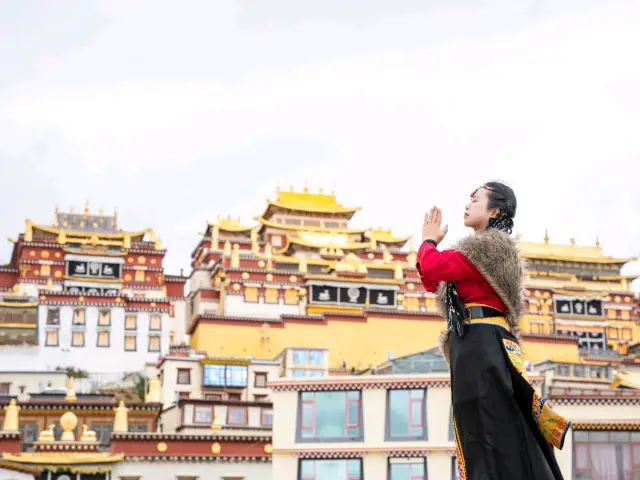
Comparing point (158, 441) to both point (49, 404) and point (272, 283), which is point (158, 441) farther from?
point (272, 283)

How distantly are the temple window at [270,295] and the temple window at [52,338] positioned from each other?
11413 mm

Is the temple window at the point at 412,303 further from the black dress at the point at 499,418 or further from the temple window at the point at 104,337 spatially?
the black dress at the point at 499,418

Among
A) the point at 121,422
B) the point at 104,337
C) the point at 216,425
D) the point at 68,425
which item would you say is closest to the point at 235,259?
the point at 104,337

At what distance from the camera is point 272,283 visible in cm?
5825

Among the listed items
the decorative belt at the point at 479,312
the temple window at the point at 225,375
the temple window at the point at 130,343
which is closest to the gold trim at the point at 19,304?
the temple window at the point at 130,343

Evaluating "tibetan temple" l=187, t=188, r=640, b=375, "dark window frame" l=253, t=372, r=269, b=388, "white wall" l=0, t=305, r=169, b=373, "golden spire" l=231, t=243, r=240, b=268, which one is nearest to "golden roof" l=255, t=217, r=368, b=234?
"tibetan temple" l=187, t=188, r=640, b=375

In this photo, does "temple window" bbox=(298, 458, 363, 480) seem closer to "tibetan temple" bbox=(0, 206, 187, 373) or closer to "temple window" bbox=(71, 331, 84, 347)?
"tibetan temple" bbox=(0, 206, 187, 373)

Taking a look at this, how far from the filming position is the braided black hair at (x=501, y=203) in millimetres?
6645

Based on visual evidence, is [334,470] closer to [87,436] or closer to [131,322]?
[87,436]

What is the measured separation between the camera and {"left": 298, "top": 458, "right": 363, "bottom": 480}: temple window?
1041 inches

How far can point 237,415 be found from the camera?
35750 millimetres

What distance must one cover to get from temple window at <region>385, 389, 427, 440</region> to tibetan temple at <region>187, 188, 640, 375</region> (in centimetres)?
1700

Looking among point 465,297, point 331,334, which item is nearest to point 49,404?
point 331,334

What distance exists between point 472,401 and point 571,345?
52504 millimetres
